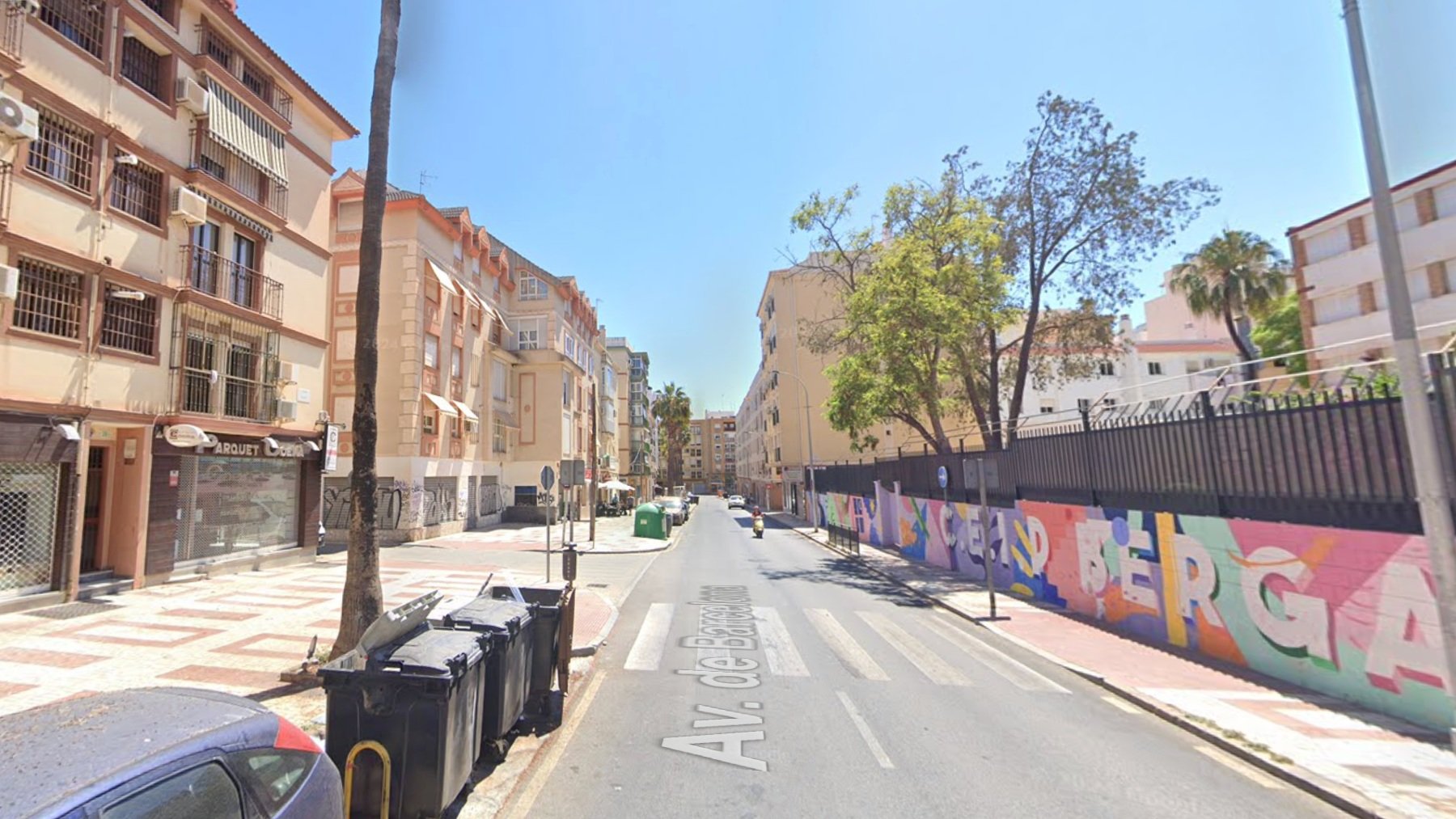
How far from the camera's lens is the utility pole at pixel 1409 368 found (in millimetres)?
5238

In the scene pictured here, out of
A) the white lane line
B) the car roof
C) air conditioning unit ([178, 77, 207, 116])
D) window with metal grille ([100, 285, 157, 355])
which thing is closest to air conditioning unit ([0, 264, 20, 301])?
window with metal grille ([100, 285, 157, 355])

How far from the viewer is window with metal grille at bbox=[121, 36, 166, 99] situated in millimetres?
13406

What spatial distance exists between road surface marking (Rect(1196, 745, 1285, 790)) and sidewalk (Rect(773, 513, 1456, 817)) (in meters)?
0.09

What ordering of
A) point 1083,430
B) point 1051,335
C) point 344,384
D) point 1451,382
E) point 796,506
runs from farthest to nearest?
point 796,506 < point 344,384 < point 1051,335 < point 1083,430 < point 1451,382

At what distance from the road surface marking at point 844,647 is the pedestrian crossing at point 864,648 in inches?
0.4

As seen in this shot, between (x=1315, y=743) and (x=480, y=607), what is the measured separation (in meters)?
7.90

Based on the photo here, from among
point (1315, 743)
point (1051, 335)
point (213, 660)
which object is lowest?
point (1315, 743)

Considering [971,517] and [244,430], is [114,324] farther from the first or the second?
[971,517]

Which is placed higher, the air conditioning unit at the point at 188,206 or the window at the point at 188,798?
the air conditioning unit at the point at 188,206

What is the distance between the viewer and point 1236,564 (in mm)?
8422

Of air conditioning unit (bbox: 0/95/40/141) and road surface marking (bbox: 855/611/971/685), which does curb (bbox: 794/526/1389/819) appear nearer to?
road surface marking (bbox: 855/611/971/685)

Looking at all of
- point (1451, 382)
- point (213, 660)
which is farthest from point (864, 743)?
point (213, 660)

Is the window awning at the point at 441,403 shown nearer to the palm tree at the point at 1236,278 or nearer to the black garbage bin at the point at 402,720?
the black garbage bin at the point at 402,720

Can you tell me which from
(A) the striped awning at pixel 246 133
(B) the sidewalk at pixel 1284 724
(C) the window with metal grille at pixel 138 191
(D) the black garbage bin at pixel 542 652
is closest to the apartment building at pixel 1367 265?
(B) the sidewalk at pixel 1284 724
